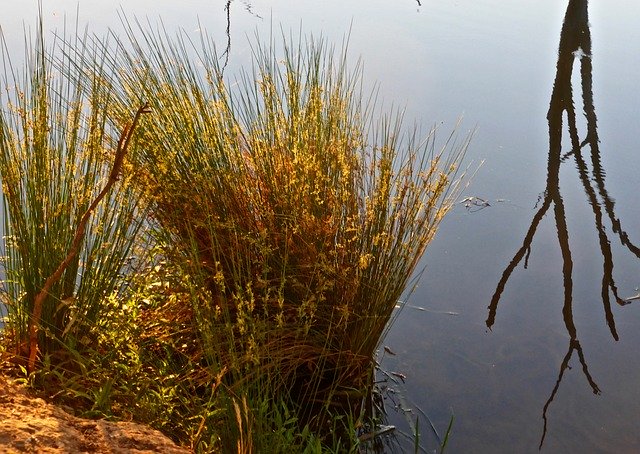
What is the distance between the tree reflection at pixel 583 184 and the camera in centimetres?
291

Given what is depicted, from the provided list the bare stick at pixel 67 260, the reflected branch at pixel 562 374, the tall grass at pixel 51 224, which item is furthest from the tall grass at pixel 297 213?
the reflected branch at pixel 562 374

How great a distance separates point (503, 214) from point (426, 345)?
103 centimetres

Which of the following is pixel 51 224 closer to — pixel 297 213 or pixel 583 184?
pixel 297 213

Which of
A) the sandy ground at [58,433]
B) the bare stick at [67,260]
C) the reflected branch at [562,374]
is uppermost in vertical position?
the bare stick at [67,260]

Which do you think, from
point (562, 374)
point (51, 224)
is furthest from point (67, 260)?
point (562, 374)

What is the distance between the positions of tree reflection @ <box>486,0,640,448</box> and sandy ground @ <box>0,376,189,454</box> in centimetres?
121

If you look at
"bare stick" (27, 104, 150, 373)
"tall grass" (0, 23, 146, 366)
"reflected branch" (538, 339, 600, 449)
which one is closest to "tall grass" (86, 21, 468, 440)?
"tall grass" (0, 23, 146, 366)

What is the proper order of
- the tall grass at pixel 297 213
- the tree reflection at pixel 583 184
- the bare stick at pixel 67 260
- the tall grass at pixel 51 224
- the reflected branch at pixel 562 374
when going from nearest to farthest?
the bare stick at pixel 67 260
the tall grass at pixel 51 224
the tall grass at pixel 297 213
the reflected branch at pixel 562 374
the tree reflection at pixel 583 184

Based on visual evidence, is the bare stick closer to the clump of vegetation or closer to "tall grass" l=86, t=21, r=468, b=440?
the clump of vegetation

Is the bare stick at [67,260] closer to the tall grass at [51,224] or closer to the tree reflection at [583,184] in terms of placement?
the tall grass at [51,224]

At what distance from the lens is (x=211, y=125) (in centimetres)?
236

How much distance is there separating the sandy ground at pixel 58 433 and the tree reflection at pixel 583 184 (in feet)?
3.97

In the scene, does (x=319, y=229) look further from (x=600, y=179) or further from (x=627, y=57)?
(x=627, y=57)

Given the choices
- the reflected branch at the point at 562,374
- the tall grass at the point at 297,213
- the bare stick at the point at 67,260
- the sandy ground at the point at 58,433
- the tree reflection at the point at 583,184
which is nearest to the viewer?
the sandy ground at the point at 58,433
